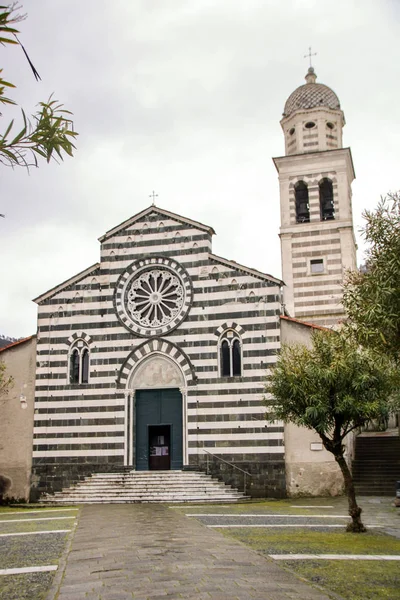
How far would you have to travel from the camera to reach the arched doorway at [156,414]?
1045 inches

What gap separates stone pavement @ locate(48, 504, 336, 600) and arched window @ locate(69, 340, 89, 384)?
12.9 meters

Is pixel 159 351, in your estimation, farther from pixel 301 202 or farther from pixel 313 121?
pixel 313 121

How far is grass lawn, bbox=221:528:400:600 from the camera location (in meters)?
9.22

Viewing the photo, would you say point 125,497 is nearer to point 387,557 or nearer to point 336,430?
point 336,430

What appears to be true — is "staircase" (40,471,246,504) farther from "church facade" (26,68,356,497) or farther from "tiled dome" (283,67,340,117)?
"tiled dome" (283,67,340,117)

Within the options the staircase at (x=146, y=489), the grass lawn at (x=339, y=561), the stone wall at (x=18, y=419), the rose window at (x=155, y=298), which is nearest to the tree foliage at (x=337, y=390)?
the grass lawn at (x=339, y=561)

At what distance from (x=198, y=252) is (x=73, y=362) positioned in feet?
22.9

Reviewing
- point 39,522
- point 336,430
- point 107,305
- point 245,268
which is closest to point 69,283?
point 107,305

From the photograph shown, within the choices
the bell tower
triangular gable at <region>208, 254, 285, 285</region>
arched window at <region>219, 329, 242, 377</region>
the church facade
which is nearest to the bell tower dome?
the bell tower

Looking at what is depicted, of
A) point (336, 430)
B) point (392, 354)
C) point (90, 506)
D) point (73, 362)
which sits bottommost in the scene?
point (90, 506)

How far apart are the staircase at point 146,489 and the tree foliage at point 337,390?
9.36 metres

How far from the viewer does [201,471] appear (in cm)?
2545

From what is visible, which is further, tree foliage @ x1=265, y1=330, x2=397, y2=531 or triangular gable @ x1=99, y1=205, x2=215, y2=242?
triangular gable @ x1=99, y1=205, x2=215, y2=242

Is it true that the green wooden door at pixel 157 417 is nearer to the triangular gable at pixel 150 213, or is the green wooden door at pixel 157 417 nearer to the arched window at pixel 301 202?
the triangular gable at pixel 150 213
